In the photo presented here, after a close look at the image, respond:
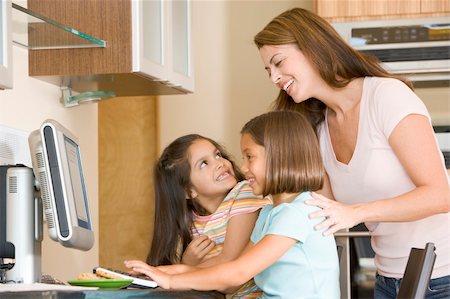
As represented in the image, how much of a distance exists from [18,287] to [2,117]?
906 millimetres

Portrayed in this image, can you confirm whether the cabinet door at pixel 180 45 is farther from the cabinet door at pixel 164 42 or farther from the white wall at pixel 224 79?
the white wall at pixel 224 79

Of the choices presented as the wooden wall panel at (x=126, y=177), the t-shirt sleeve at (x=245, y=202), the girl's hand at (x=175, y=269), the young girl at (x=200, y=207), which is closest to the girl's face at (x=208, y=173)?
the young girl at (x=200, y=207)

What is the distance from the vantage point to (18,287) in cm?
193

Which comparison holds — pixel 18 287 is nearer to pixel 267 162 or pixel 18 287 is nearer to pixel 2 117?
pixel 267 162

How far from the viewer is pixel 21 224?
213 cm

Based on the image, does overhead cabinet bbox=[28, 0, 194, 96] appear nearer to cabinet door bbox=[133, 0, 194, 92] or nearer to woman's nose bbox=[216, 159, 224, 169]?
cabinet door bbox=[133, 0, 194, 92]

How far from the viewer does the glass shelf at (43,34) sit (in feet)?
7.66

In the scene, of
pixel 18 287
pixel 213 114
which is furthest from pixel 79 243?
pixel 213 114

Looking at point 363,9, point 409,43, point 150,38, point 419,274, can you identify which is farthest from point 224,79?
point 419,274

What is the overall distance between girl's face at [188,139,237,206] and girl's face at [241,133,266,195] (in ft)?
1.58

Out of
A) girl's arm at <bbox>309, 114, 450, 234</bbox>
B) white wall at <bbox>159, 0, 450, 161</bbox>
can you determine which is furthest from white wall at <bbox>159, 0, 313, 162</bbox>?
girl's arm at <bbox>309, 114, 450, 234</bbox>

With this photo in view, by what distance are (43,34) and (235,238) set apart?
0.84 meters

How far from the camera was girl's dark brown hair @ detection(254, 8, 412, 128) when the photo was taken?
242 cm

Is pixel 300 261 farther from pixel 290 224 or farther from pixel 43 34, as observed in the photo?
pixel 43 34
